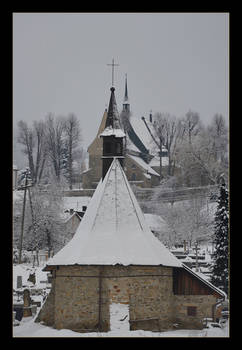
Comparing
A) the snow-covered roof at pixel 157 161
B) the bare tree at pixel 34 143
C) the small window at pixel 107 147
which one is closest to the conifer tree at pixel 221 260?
the small window at pixel 107 147

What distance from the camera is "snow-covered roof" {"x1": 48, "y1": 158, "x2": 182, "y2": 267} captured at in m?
20.5

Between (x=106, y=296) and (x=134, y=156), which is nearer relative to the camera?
(x=106, y=296)

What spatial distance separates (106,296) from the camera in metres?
20.1

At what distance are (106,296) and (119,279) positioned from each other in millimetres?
764

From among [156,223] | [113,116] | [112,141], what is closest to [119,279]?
[112,141]

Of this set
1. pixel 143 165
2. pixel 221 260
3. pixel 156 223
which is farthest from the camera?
pixel 143 165

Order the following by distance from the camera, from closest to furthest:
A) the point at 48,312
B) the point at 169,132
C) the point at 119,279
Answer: the point at 119,279 < the point at 48,312 < the point at 169,132

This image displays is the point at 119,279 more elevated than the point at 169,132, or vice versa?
the point at 169,132

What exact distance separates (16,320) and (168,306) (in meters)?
6.55

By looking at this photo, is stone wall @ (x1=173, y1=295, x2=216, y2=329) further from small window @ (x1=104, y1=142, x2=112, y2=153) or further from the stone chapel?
small window @ (x1=104, y1=142, x2=112, y2=153)

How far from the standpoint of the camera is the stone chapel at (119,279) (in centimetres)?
2011

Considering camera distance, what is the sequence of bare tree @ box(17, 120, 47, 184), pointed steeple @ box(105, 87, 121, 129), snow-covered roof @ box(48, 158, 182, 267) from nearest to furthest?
snow-covered roof @ box(48, 158, 182, 267) → pointed steeple @ box(105, 87, 121, 129) → bare tree @ box(17, 120, 47, 184)

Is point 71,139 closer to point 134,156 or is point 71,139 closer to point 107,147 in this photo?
point 134,156

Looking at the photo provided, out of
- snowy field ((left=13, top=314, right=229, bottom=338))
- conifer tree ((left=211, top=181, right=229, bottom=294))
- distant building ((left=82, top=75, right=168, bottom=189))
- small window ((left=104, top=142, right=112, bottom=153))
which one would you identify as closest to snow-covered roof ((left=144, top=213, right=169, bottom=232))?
→ distant building ((left=82, top=75, right=168, bottom=189))
